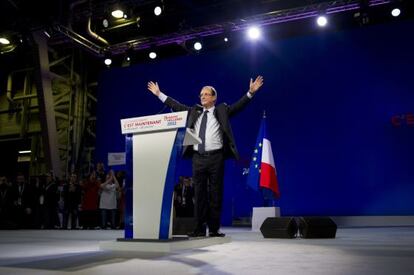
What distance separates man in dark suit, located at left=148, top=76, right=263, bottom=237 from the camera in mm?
3611

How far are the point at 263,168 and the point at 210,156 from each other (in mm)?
3666

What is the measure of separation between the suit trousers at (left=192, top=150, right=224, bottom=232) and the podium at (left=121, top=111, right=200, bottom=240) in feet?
1.70

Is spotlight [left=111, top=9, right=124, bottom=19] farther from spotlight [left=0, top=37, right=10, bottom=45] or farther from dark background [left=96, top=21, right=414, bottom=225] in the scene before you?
spotlight [left=0, top=37, right=10, bottom=45]

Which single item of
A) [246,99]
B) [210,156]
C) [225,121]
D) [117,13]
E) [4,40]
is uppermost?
[117,13]

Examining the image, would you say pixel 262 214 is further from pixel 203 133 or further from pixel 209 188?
pixel 203 133

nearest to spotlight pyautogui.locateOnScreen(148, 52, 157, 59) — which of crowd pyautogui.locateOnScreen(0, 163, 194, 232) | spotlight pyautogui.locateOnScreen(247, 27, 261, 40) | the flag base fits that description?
spotlight pyautogui.locateOnScreen(247, 27, 261, 40)

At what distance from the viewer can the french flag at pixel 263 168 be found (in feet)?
23.5

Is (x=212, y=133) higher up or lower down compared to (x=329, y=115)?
lower down

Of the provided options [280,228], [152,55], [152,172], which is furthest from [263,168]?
[152,55]

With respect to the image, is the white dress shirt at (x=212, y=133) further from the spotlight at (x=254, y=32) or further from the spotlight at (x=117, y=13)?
the spotlight at (x=117, y=13)

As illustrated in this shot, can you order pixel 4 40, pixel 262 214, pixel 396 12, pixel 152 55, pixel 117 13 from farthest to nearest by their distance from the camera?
1. pixel 152 55
2. pixel 4 40
3. pixel 117 13
4. pixel 396 12
5. pixel 262 214

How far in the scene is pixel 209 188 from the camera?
12.1 ft

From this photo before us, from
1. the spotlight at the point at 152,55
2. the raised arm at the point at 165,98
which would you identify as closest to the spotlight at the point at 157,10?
the spotlight at the point at 152,55

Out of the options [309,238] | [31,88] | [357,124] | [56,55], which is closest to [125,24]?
[56,55]
